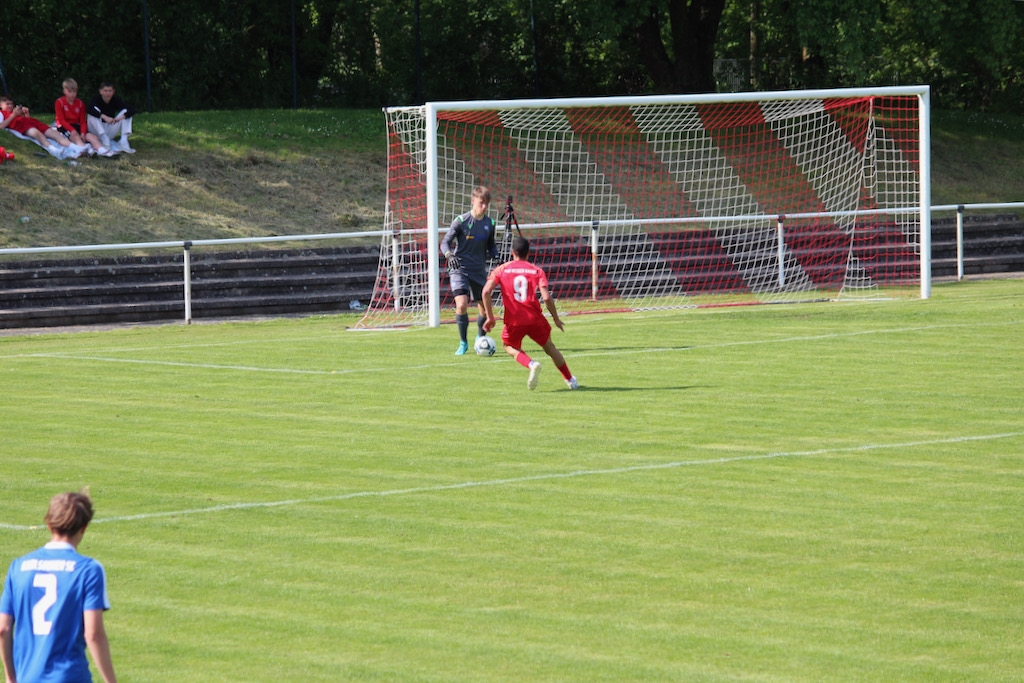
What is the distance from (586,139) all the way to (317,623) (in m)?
26.2

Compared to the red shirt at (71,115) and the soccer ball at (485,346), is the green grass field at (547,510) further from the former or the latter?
the red shirt at (71,115)

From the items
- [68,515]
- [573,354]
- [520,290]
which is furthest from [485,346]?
[68,515]

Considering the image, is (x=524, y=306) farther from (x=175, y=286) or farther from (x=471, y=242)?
(x=175, y=286)

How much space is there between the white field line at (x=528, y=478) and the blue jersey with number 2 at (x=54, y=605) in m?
4.23

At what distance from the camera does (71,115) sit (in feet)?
92.9

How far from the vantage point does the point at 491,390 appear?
14.2 metres

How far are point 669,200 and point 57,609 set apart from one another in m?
27.1

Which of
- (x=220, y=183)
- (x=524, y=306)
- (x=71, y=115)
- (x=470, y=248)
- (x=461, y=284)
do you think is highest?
(x=71, y=115)

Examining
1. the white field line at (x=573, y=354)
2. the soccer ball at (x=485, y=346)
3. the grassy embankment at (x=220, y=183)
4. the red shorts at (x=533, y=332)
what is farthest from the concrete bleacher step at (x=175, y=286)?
the red shorts at (x=533, y=332)

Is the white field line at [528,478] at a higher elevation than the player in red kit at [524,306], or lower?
lower

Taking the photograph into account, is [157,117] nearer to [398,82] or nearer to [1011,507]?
[398,82]

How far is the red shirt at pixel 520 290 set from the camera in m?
13.9

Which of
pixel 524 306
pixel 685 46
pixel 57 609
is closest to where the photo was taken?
pixel 57 609

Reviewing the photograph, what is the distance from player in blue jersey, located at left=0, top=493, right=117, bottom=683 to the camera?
4.77m
